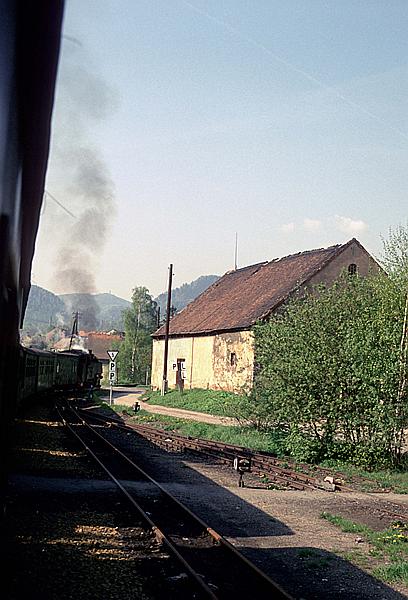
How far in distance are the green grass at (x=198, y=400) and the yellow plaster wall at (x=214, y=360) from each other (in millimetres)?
696

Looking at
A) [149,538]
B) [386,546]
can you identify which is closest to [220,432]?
[386,546]

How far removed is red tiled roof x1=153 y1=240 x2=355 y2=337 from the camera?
36.0m

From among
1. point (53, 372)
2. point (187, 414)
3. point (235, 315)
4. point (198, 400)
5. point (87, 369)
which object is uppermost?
point (235, 315)

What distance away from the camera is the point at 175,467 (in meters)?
17.0

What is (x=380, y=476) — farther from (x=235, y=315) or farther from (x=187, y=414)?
(x=235, y=315)

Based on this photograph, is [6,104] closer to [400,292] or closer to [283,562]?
[283,562]

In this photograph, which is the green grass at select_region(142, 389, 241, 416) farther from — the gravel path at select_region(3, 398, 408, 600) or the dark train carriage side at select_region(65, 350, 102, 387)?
the gravel path at select_region(3, 398, 408, 600)

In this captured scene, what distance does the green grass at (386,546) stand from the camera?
8.63 metres

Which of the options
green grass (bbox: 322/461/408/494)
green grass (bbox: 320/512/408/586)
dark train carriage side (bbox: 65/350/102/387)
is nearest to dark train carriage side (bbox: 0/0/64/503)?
green grass (bbox: 320/512/408/586)

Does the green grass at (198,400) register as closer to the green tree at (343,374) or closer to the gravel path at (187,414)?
the gravel path at (187,414)

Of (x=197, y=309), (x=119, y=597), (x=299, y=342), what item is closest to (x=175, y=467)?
(x=299, y=342)

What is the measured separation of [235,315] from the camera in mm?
38344

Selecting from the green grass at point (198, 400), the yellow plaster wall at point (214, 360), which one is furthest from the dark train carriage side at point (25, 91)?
the yellow plaster wall at point (214, 360)

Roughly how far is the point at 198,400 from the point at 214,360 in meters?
2.88
